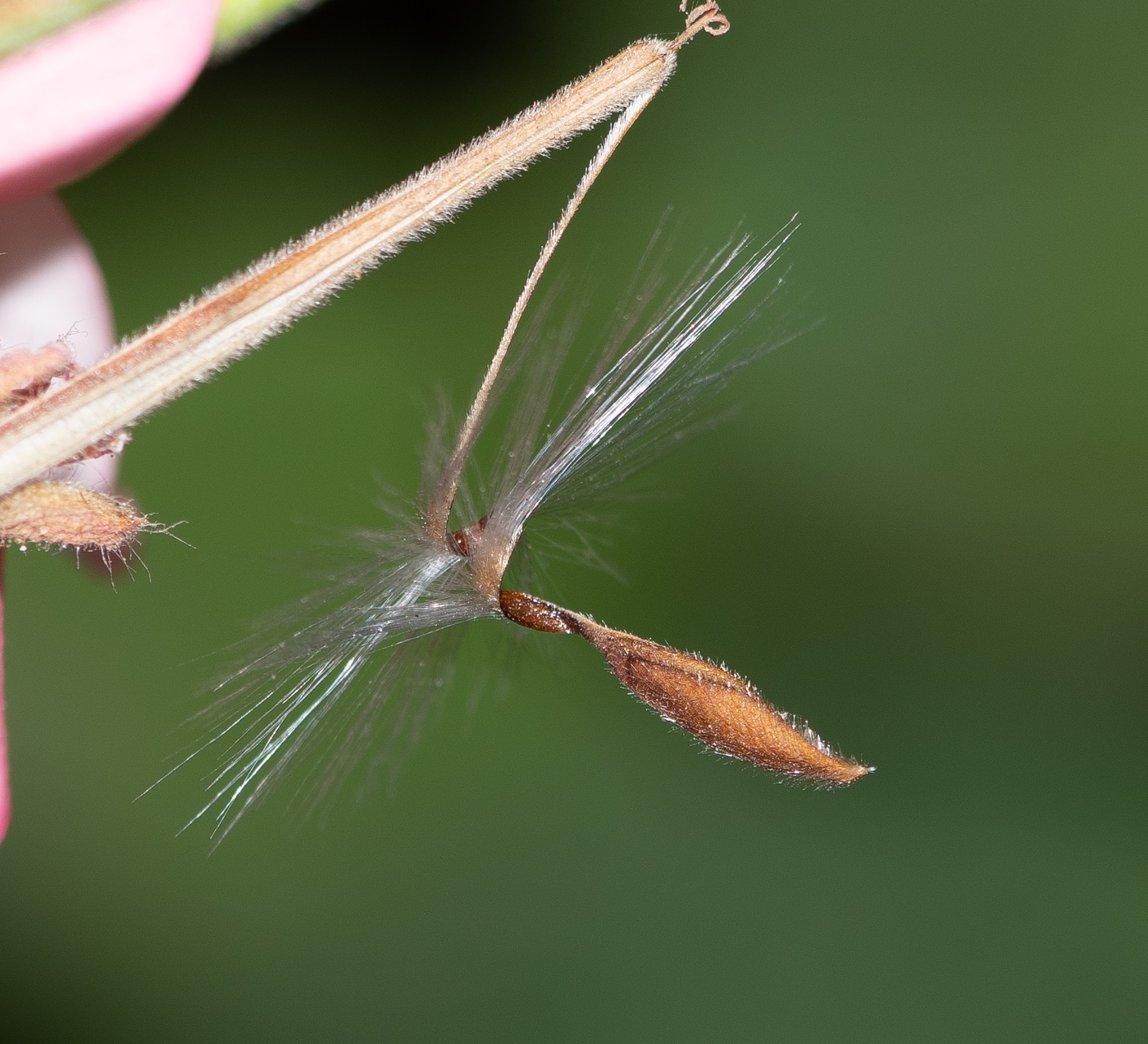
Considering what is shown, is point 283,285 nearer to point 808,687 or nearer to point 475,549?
point 475,549

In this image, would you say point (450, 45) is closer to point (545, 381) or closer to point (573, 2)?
point (573, 2)

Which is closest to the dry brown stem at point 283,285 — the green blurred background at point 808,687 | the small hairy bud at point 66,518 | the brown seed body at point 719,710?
the small hairy bud at point 66,518

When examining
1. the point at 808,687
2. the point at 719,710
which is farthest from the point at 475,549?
the point at 808,687

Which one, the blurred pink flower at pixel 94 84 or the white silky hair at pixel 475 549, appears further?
the white silky hair at pixel 475 549

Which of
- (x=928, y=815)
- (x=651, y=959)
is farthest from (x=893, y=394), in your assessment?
(x=651, y=959)

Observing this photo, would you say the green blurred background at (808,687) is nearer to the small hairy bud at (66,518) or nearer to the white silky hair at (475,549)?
the white silky hair at (475,549)

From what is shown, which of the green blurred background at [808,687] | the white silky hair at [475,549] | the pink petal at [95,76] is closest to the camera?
the pink petal at [95,76]
